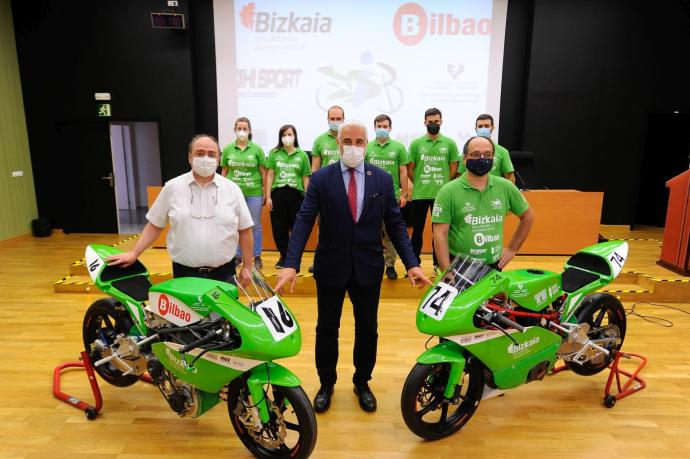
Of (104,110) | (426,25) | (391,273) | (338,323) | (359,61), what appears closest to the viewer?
(338,323)

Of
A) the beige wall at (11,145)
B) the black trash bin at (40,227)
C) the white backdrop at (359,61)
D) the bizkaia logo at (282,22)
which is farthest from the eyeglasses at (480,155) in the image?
the black trash bin at (40,227)

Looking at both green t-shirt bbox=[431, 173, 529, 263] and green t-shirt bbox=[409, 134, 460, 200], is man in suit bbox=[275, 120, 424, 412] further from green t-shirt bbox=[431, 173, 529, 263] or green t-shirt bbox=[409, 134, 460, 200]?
green t-shirt bbox=[409, 134, 460, 200]

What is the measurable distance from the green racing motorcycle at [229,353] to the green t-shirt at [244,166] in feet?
7.57

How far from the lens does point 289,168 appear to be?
14.4 feet

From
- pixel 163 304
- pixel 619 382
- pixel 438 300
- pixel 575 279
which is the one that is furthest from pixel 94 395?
pixel 619 382

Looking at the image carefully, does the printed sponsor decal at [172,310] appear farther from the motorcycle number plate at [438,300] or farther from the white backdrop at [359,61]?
the white backdrop at [359,61]

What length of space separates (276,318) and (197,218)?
0.80m

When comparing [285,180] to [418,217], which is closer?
[418,217]

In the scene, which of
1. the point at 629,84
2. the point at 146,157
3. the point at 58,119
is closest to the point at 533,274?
the point at 629,84

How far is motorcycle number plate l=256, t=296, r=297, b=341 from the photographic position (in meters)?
1.83

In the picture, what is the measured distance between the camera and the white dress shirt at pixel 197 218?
2.30 m

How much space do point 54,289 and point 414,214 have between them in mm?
3874

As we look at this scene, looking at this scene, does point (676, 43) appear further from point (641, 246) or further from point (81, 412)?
point (81, 412)

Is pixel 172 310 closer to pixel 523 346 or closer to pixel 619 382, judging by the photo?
pixel 523 346
